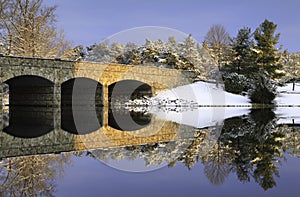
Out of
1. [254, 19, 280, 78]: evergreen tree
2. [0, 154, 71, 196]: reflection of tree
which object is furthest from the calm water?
[254, 19, 280, 78]: evergreen tree

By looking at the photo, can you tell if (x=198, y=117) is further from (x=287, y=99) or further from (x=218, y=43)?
(x=218, y=43)

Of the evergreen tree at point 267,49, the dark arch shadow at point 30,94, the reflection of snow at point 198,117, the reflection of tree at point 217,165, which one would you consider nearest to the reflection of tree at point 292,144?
the reflection of tree at point 217,165

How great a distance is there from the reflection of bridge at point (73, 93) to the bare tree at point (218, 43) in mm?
10366

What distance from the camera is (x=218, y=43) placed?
38.4 metres

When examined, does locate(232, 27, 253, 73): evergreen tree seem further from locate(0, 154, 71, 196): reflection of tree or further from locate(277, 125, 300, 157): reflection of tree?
locate(0, 154, 71, 196): reflection of tree

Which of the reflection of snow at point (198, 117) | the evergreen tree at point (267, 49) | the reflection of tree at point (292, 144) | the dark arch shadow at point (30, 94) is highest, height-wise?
the evergreen tree at point (267, 49)

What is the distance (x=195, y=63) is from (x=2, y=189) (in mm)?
34189

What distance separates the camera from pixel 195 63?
3694 centimetres

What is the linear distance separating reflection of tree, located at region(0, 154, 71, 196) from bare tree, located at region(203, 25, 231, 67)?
32685 millimetres

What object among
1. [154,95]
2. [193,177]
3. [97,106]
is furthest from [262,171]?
[154,95]

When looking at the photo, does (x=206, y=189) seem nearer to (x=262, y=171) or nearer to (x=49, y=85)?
(x=262, y=171)

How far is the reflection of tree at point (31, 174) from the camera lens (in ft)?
11.8

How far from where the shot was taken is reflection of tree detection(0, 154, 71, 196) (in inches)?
142

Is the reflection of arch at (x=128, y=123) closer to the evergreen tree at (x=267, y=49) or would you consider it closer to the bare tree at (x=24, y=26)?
the bare tree at (x=24, y=26)
